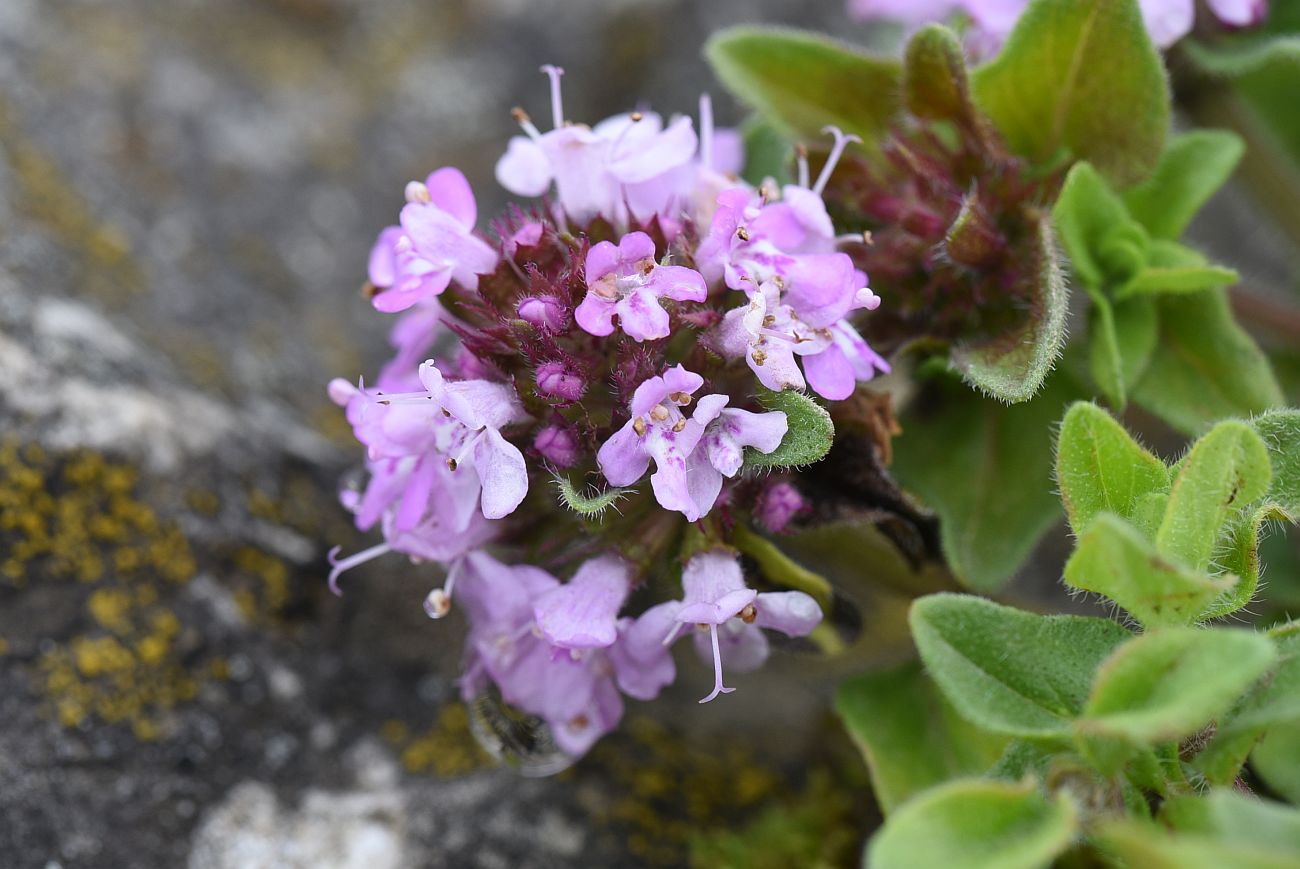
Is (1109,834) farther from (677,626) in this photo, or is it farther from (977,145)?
(977,145)

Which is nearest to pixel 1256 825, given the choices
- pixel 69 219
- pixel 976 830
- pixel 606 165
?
pixel 976 830

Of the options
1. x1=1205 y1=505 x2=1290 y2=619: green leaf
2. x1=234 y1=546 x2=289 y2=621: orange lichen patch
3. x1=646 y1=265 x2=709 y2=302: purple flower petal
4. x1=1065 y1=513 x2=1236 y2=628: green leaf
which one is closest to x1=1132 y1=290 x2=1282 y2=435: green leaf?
x1=1205 y1=505 x2=1290 y2=619: green leaf

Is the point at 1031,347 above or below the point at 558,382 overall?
above

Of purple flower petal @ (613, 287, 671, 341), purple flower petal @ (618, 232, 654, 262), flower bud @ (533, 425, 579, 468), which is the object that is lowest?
flower bud @ (533, 425, 579, 468)

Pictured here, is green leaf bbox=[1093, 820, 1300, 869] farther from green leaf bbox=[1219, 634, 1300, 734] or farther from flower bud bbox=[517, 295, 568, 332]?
flower bud bbox=[517, 295, 568, 332]

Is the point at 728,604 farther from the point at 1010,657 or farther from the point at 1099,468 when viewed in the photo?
the point at 1099,468
